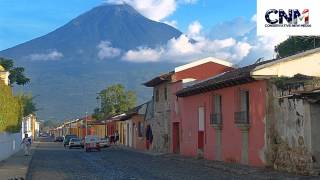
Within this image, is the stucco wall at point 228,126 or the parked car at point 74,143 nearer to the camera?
the stucco wall at point 228,126

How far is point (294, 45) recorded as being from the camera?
41531 millimetres

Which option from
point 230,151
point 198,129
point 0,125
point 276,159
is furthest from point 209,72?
point 276,159

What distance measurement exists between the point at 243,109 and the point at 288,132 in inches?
207

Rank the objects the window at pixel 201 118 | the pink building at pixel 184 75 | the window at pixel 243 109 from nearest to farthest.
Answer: the window at pixel 243 109 < the window at pixel 201 118 < the pink building at pixel 184 75

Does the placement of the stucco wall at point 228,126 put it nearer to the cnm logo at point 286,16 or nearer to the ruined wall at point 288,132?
the ruined wall at point 288,132

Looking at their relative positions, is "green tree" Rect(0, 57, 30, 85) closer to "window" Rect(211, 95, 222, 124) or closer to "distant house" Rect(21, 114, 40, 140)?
"distant house" Rect(21, 114, 40, 140)

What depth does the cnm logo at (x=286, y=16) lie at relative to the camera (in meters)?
26.0

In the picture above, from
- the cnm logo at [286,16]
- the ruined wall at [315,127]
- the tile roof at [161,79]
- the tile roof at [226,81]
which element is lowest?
the ruined wall at [315,127]

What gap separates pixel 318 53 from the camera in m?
24.5

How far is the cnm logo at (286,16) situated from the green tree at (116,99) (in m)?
70.8

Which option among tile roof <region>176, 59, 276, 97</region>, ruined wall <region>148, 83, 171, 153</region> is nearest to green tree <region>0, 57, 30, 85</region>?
ruined wall <region>148, 83, 171, 153</region>

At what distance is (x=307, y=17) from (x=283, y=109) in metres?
5.34

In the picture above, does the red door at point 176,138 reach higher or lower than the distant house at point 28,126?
lower

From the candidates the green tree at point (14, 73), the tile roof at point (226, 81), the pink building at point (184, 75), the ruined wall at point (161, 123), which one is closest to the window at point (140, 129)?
the ruined wall at point (161, 123)
